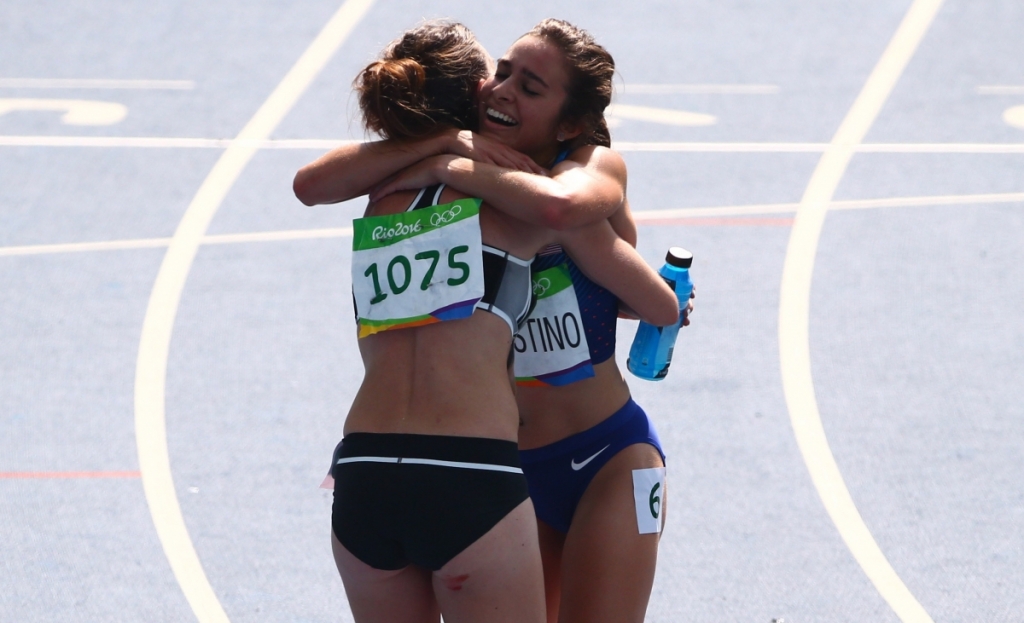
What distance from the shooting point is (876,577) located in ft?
15.2

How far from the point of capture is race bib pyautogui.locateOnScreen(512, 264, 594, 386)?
322 cm

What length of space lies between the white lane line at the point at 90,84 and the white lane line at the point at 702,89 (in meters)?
3.29

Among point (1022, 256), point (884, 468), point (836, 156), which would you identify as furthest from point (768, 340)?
point (836, 156)

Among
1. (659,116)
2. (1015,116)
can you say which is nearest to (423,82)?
(659,116)

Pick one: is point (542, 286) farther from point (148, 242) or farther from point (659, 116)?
point (659, 116)

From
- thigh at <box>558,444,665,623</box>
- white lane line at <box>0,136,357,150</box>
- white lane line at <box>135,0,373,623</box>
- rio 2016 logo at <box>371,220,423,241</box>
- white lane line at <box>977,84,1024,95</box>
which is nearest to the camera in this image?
rio 2016 logo at <box>371,220,423,241</box>

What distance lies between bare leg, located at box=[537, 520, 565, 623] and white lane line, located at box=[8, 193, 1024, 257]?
4026mm

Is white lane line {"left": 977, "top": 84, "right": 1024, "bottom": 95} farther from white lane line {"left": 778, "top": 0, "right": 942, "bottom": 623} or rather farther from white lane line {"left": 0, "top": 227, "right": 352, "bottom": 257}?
white lane line {"left": 0, "top": 227, "right": 352, "bottom": 257}

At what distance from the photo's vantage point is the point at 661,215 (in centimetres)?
751

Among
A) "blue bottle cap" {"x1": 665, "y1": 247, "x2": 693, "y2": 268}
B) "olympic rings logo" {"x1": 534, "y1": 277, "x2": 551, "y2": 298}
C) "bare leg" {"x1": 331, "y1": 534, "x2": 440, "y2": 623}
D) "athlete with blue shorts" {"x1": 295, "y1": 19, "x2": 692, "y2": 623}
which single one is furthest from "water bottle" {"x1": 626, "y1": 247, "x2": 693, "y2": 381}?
"bare leg" {"x1": 331, "y1": 534, "x2": 440, "y2": 623}

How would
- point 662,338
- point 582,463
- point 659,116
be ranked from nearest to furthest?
point 582,463, point 662,338, point 659,116

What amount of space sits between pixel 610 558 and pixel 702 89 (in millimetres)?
6492

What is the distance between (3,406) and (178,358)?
83cm

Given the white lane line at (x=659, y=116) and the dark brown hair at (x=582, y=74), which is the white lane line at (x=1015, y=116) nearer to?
the white lane line at (x=659, y=116)
